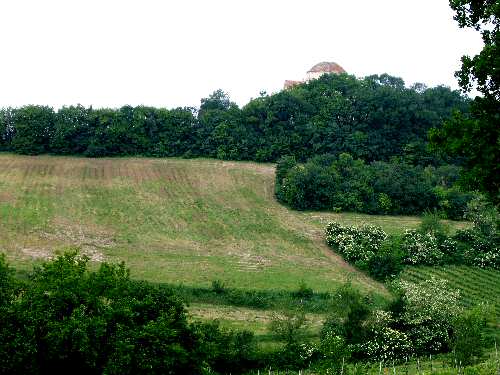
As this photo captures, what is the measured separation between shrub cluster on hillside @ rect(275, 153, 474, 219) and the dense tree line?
10679 mm

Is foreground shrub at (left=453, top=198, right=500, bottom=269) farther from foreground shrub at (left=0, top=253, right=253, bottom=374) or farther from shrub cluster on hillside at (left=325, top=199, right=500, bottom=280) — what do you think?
foreground shrub at (left=0, top=253, right=253, bottom=374)

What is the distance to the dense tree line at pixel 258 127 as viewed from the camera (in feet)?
227

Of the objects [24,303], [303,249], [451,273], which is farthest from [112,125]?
[24,303]

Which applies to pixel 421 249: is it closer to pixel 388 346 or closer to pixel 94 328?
pixel 388 346

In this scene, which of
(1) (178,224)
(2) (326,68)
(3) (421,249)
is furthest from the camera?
(2) (326,68)

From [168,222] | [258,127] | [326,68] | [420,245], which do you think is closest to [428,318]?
[420,245]

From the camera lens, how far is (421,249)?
4738 centimetres

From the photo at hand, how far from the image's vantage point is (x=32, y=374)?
20.6 meters

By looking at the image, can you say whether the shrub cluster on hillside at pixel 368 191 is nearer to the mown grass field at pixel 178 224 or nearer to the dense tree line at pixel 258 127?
the mown grass field at pixel 178 224

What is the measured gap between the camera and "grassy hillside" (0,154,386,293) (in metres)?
43.2

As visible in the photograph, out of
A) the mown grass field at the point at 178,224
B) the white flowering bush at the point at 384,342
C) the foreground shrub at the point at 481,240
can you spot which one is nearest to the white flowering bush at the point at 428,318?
the white flowering bush at the point at 384,342

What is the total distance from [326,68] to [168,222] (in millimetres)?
68051

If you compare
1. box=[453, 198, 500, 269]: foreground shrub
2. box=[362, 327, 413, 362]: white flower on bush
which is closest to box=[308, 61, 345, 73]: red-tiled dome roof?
box=[453, 198, 500, 269]: foreground shrub

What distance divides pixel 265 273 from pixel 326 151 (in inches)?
1373
